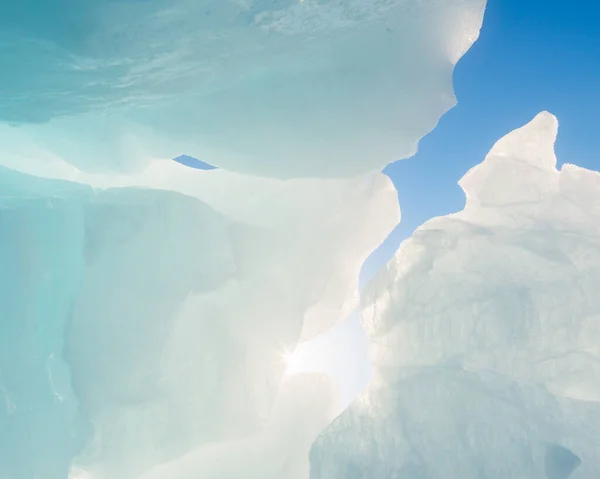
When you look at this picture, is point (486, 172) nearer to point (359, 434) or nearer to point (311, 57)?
point (311, 57)

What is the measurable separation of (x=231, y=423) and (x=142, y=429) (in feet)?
5.03

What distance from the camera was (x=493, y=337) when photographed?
7348 millimetres

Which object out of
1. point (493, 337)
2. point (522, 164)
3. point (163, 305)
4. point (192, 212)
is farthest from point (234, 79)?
point (493, 337)

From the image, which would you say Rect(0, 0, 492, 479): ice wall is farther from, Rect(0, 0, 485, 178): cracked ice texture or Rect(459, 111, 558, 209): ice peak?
Rect(459, 111, 558, 209): ice peak

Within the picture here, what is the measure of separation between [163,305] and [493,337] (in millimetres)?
5207

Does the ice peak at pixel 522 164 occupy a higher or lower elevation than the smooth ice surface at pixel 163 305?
higher

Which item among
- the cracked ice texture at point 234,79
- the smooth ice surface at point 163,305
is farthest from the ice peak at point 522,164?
the smooth ice surface at point 163,305

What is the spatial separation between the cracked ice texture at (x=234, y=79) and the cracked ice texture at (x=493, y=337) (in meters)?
1.67

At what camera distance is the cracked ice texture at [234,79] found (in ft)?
18.5

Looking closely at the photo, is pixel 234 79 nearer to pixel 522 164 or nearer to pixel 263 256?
pixel 263 256

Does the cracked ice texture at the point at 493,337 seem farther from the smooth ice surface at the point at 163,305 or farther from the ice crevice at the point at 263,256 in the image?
the smooth ice surface at the point at 163,305

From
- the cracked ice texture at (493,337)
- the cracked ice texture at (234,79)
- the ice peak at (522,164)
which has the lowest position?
the cracked ice texture at (493,337)

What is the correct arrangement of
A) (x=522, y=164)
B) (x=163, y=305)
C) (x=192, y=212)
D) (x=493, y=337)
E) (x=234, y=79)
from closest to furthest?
(x=234, y=79), (x=493, y=337), (x=522, y=164), (x=163, y=305), (x=192, y=212)

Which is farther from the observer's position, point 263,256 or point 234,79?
point 263,256
